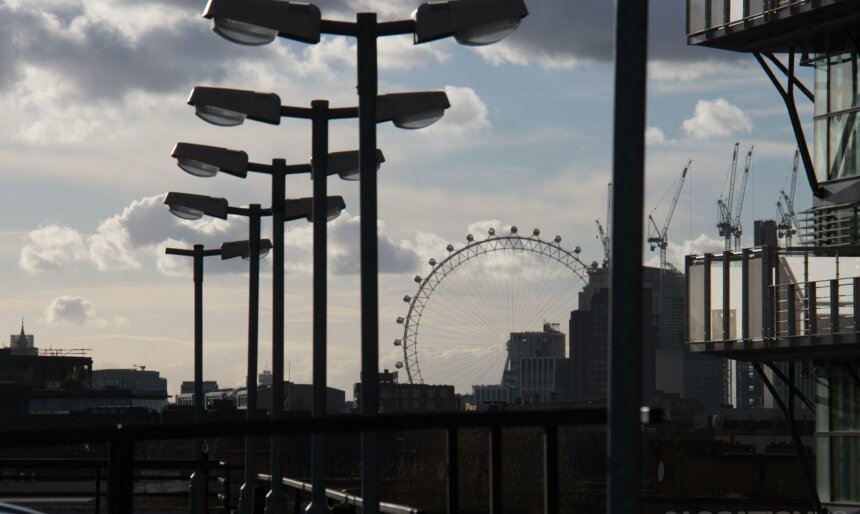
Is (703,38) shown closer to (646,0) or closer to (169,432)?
(646,0)

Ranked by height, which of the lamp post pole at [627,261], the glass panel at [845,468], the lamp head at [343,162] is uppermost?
the lamp head at [343,162]

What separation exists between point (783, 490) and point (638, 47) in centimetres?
8673

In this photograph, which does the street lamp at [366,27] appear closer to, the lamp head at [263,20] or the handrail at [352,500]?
the lamp head at [263,20]

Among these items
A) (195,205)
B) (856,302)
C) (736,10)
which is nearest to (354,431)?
(195,205)

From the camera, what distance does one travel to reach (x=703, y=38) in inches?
1299

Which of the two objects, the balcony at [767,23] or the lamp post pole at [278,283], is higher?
the balcony at [767,23]

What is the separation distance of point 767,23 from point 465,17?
15.2m

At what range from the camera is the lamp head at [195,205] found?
1214 inches

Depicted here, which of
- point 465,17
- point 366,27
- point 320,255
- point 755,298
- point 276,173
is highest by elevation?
point 465,17

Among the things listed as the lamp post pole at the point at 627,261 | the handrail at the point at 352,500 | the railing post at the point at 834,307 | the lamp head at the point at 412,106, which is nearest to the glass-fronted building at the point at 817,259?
the railing post at the point at 834,307

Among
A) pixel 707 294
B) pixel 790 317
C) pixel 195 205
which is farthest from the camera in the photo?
pixel 707 294

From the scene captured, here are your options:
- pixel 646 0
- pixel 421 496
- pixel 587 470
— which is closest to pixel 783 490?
pixel 421 496

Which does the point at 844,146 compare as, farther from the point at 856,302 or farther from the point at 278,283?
the point at 278,283

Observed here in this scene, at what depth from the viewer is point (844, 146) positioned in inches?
1206
